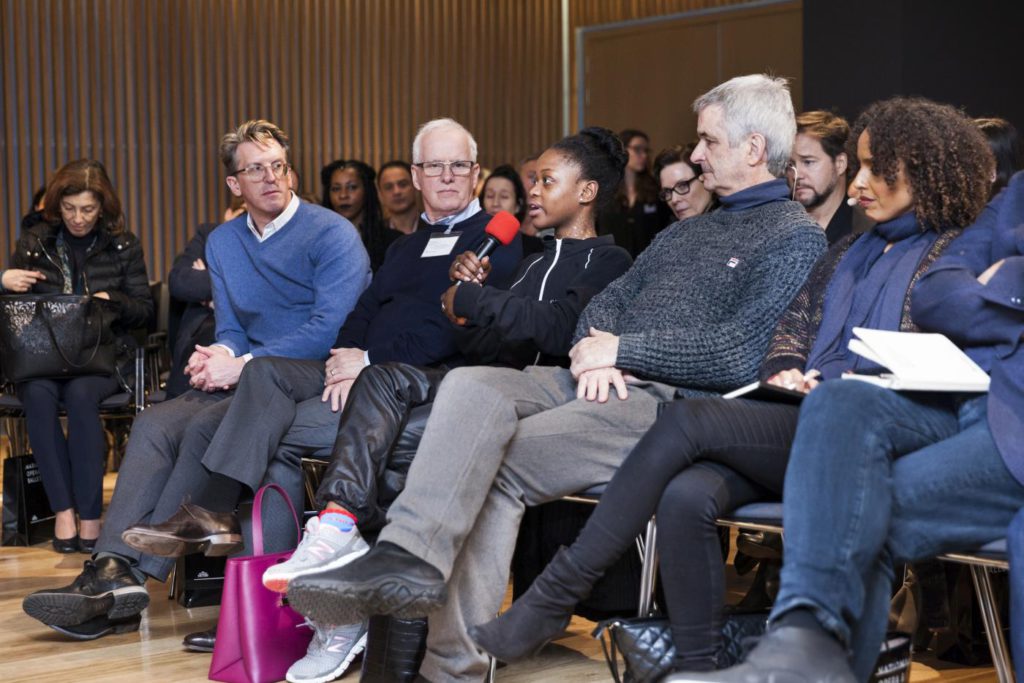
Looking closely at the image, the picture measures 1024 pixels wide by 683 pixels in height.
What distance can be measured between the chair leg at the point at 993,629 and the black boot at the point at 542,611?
697 mm

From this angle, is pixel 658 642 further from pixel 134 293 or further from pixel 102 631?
pixel 134 293

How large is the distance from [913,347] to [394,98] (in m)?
6.80

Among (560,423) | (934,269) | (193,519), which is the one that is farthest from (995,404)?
(193,519)

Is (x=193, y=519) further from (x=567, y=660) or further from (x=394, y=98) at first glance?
(x=394, y=98)

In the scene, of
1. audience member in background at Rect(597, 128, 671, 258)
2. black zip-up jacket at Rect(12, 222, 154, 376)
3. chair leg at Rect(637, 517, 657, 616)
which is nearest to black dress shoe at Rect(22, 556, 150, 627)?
chair leg at Rect(637, 517, 657, 616)

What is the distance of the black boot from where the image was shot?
2.32 m

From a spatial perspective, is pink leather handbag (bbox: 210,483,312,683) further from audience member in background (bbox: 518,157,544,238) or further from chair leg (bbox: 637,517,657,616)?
audience member in background (bbox: 518,157,544,238)

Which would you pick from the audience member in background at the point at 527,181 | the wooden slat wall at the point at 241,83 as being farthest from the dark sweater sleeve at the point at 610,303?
the wooden slat wall at the point at 241,83

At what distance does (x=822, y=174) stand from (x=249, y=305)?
177cm

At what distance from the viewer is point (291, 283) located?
3.84m

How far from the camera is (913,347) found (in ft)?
7.27

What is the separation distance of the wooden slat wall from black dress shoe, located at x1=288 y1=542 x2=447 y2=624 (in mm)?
5629

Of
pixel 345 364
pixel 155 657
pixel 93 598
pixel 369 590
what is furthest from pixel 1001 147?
pixel 93 598

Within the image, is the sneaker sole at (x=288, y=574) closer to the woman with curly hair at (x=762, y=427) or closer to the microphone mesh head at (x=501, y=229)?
the woman with curly hair at (x=762, y=427)
